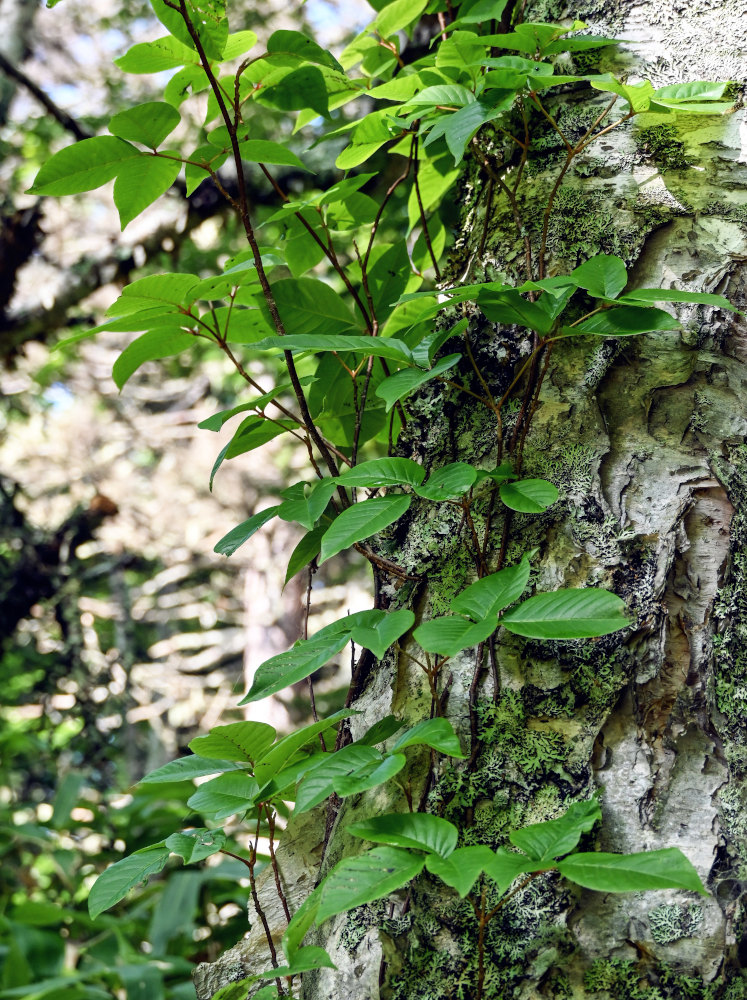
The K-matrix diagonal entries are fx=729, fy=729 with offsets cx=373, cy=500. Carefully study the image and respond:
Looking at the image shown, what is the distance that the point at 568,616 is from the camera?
0.55 m

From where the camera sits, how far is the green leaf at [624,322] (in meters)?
0.62

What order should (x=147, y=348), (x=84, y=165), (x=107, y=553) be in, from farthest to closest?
(x=107, y=553) < (x=147, y=348) < (x=84, y=165)

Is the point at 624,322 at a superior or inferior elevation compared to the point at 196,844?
superior

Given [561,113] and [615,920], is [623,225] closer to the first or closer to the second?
[561,113]

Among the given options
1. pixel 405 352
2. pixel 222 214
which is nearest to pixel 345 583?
pixel 222 214

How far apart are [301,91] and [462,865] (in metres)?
0.74

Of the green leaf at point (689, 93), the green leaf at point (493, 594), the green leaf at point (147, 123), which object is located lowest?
the green leaf at point (493, 594)

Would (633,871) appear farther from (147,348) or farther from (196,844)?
(147,348)

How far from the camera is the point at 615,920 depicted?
596 millimetres

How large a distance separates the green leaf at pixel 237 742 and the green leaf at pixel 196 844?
0.07 m

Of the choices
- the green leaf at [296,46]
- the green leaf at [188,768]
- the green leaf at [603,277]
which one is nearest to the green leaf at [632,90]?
the green leaf at [603,277]

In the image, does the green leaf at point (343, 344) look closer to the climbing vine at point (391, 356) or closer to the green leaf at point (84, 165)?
the climbing vine at point (391, 356)

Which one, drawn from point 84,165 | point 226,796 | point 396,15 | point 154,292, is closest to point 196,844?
point 226,796

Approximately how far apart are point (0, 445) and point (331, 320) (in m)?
4.26
